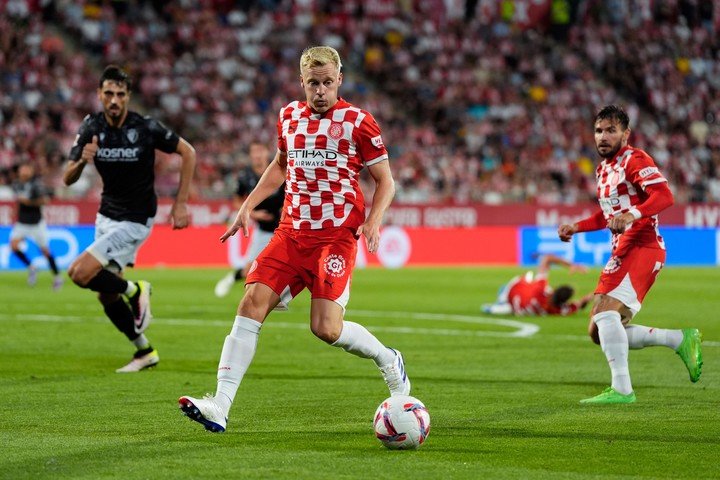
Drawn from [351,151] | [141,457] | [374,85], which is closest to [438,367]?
[351,151]

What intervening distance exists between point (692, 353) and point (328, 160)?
3640mm

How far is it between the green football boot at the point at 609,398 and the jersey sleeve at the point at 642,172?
1491 millimetres

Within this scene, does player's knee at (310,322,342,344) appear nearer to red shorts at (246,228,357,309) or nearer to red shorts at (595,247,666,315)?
red shorts at (246,228,357,309)

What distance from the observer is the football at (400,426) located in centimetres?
675

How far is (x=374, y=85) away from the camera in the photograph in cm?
3816

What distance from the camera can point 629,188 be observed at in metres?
9.23

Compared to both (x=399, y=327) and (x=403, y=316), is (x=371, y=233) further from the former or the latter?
(x=403, y=316)

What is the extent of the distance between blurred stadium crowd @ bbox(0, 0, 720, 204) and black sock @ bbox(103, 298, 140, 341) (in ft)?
61.0

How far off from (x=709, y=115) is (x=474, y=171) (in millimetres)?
9588

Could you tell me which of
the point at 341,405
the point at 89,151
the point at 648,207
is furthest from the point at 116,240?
the point at 648,207

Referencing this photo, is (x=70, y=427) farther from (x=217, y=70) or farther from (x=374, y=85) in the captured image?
(x=374, y=85)

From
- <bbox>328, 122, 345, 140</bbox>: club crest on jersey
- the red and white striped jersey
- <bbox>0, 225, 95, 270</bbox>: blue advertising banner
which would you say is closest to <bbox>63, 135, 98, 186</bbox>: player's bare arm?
<bbox>328, 122, 345, 140</bbox>: club crest on jersey

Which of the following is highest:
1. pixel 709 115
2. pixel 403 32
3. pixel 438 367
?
pixel 403 32

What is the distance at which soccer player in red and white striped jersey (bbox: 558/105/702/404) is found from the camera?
900 cm
